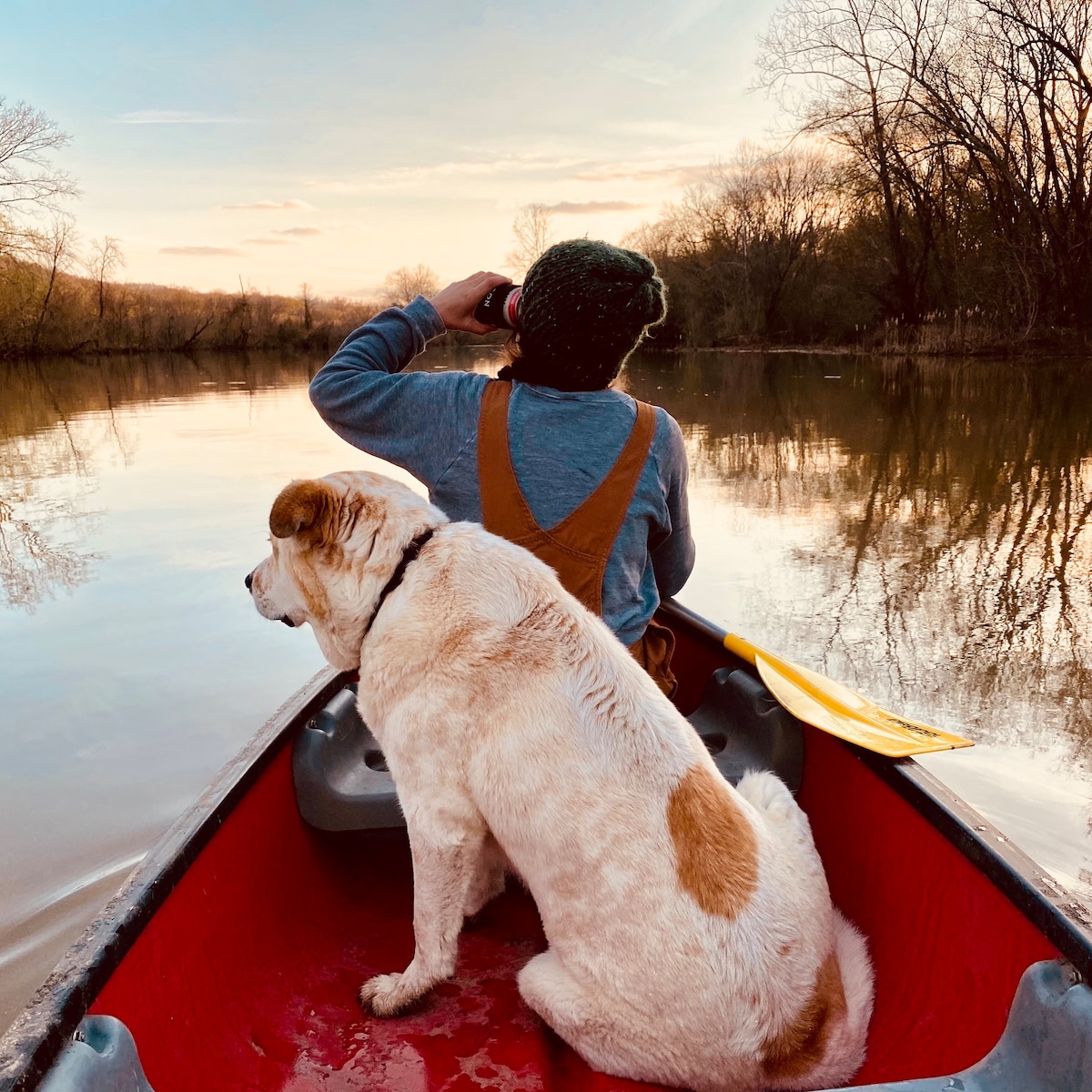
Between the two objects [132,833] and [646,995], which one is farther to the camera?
[132,833]

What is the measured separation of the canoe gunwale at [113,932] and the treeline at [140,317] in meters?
47.1

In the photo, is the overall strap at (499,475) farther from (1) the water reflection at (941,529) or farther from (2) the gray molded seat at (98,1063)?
(1) the water reflection at (941,529)

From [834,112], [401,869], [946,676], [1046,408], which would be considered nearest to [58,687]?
[401,869]

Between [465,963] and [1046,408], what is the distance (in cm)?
1709

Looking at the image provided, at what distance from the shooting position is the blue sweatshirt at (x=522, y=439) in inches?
97.1

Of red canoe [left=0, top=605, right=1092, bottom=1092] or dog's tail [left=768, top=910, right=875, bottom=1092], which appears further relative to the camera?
dog's tail [left=768, top=910, right=875, bottom=1092]

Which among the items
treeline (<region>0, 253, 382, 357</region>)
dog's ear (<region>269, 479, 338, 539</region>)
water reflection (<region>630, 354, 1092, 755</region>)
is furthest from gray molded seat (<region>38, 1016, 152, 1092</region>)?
treeline (<region>0, 253, 382, 357</region>)

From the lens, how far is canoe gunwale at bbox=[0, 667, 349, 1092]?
4.67ft

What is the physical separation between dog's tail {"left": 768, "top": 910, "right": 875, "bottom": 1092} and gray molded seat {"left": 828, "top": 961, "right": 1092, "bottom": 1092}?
363 millimetres

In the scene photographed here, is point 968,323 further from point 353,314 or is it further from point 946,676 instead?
point 353,314

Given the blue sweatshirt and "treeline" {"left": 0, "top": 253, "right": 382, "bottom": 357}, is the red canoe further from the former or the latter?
"treeline" {"left": 0, "top": 253, "right": 382, "bottom": 357}

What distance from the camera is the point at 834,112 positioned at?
29.0m

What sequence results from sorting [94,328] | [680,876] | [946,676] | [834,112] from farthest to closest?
[94,328] → [834,112] → [946,676] → [680,876]

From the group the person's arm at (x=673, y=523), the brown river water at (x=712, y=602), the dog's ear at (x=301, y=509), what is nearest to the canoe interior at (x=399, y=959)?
the person's arm at (x=673, y=523)
